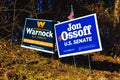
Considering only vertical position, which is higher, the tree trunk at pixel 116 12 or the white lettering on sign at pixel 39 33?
the tree trunk at pixel 116 12

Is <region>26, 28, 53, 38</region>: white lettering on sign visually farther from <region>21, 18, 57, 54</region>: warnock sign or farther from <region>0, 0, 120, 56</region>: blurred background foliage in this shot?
<region>0, 0, 120, 56</region>: blurred background foliage

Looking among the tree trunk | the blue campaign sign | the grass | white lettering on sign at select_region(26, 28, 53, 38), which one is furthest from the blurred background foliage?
the blue campaign sign

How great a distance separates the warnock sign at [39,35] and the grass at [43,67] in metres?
0.35

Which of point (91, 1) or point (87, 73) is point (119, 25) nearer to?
point (91, 1)

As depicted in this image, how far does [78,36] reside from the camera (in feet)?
31.2

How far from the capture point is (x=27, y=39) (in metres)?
10.7

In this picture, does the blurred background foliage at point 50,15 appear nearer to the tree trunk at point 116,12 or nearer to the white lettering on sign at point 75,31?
the tree trunk at point 116,12

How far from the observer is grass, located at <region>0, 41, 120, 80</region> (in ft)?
30.7

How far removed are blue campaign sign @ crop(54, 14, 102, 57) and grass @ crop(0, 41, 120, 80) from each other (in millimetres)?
477

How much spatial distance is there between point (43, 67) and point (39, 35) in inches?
35.8

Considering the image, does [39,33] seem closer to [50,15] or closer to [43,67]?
[43,67]

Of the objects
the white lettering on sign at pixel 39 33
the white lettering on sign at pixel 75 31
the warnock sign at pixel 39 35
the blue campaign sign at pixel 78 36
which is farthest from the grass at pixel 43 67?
the white lettering on sign at pixel 75 31

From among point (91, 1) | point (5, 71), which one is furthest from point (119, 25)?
point (5, 71)

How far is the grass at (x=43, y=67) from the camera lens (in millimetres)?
9359
